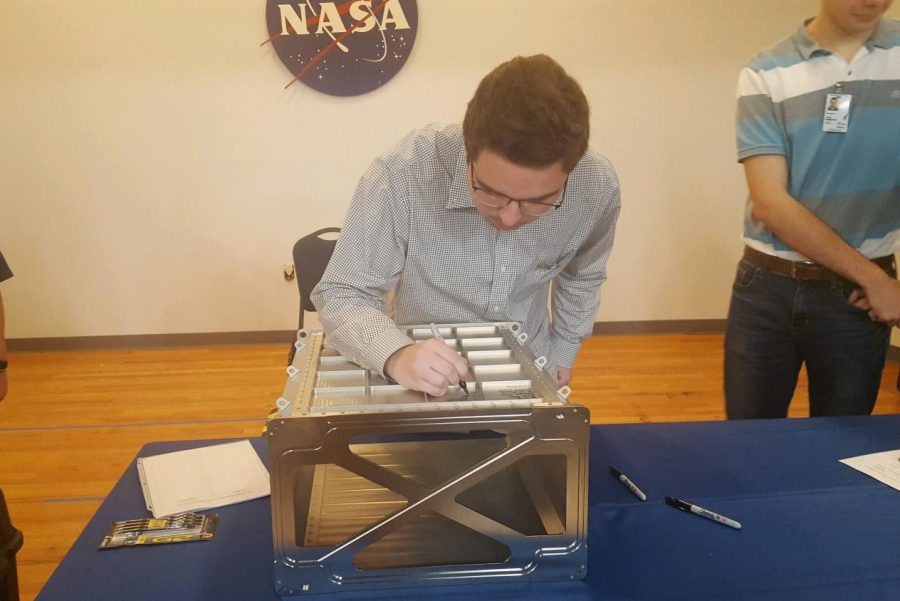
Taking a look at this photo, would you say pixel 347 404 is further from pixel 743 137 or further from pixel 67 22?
pixel 67 22

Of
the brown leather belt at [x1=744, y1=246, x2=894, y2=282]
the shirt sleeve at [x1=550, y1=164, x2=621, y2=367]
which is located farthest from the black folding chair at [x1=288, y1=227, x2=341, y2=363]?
the brown leather belt at [x1=744, y1=246, x2=894, y2=282]

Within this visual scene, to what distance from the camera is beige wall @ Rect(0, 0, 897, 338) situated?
3562mm

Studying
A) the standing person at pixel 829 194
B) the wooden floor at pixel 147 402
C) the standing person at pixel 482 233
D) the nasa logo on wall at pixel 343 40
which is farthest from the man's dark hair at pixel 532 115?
the nasa logo on wall at pixel 343 40

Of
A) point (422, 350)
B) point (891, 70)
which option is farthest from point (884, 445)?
point (422, 350)

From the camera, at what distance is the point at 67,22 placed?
11.5 feet

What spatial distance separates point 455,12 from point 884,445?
3086mm

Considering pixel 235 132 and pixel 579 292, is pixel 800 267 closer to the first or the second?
pixel 579 292

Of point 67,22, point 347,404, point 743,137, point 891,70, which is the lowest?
point 347,404

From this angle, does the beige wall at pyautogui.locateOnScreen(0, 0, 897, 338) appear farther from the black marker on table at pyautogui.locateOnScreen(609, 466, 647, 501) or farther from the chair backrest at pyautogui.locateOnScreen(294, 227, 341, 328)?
the black marker on table at pyautogui.locateOnScreen(609, 466, 647, 501)

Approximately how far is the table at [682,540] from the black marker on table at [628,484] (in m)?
0.01

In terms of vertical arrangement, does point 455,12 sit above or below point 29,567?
above

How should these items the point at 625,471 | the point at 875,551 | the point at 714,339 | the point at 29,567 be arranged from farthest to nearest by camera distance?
1. the point at 714,339
2. the point at 29,567
3. the point at 625,471
4. the point at 875,551

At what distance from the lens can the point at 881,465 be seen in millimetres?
1235

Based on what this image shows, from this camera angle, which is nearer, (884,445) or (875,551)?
(875,551)
